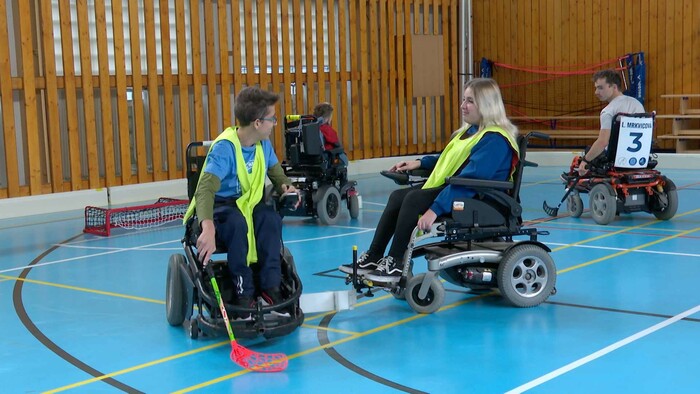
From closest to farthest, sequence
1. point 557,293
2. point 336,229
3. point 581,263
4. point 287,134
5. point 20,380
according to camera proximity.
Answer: point 20,380 < point 557,293 < point 581,263 < point 336,229 < point 287,134

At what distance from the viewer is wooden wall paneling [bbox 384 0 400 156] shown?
14.8 meters

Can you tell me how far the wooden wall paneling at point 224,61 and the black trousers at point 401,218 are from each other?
7.70 metres

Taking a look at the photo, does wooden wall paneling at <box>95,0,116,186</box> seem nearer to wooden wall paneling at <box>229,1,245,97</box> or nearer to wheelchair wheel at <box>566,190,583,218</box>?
wooden wall paneling at <box>229,1,245,97</box>

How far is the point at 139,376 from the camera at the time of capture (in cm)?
402

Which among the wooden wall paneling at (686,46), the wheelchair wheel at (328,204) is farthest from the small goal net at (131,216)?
the wooden wall paneling at (686,46)

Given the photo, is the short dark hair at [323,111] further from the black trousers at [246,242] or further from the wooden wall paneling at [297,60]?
the black trousers at [246,242]

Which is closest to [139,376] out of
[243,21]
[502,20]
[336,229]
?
Result: [336,229]

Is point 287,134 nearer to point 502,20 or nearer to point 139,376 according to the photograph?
point 139,376

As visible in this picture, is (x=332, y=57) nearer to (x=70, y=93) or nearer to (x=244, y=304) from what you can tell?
(x=70, y=93)

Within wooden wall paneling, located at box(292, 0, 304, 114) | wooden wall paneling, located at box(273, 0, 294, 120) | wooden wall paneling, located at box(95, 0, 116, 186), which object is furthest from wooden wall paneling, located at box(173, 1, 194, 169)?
wooden wall paneling, located at box(292, 0, 304, 114)

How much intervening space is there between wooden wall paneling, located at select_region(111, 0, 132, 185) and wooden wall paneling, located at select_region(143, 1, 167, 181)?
0.32 m

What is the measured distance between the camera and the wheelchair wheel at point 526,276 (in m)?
4.92

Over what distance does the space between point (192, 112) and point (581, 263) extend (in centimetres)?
725

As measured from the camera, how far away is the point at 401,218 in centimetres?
495
